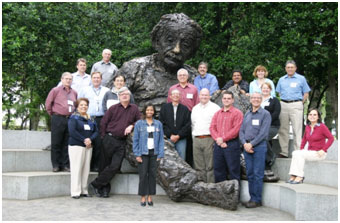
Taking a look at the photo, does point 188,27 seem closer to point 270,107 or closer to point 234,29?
point 270,107

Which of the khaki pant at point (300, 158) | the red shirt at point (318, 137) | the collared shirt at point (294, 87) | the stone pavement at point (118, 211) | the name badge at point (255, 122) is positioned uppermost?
the collared shirt at point (294, 87)

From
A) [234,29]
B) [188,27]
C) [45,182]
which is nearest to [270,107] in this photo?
[188,27]

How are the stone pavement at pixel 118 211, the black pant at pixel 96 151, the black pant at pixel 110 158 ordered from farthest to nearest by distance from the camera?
the black pant at pixel 96 151, the black pant at pixel 110 158, the stone pavement at pixel 118 211

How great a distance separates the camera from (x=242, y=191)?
7.43 metres

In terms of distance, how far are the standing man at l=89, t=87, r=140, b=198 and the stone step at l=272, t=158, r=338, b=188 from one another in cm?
278

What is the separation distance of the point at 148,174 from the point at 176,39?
2.60 meters

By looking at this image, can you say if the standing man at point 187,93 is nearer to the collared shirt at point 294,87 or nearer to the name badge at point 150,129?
the name badge at point 150,129

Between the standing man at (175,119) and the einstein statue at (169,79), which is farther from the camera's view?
the standing man at (175,119)

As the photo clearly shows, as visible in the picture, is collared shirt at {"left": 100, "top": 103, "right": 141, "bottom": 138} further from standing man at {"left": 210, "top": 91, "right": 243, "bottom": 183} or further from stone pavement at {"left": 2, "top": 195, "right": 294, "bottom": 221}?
standing man at {"left": 210, "top": 91, "right": 243, "bottom": 183}

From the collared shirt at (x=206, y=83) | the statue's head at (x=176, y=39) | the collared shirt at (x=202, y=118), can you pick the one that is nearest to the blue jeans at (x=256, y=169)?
the collared shirt at (x=202, y=118)

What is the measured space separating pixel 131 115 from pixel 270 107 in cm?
244

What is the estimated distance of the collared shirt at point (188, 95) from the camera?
7.79m

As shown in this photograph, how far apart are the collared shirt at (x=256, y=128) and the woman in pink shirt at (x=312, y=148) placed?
0.61m

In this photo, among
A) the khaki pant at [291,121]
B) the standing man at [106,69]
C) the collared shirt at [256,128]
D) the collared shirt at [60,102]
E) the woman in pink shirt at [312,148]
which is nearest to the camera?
the collared shirt at [256,128]
